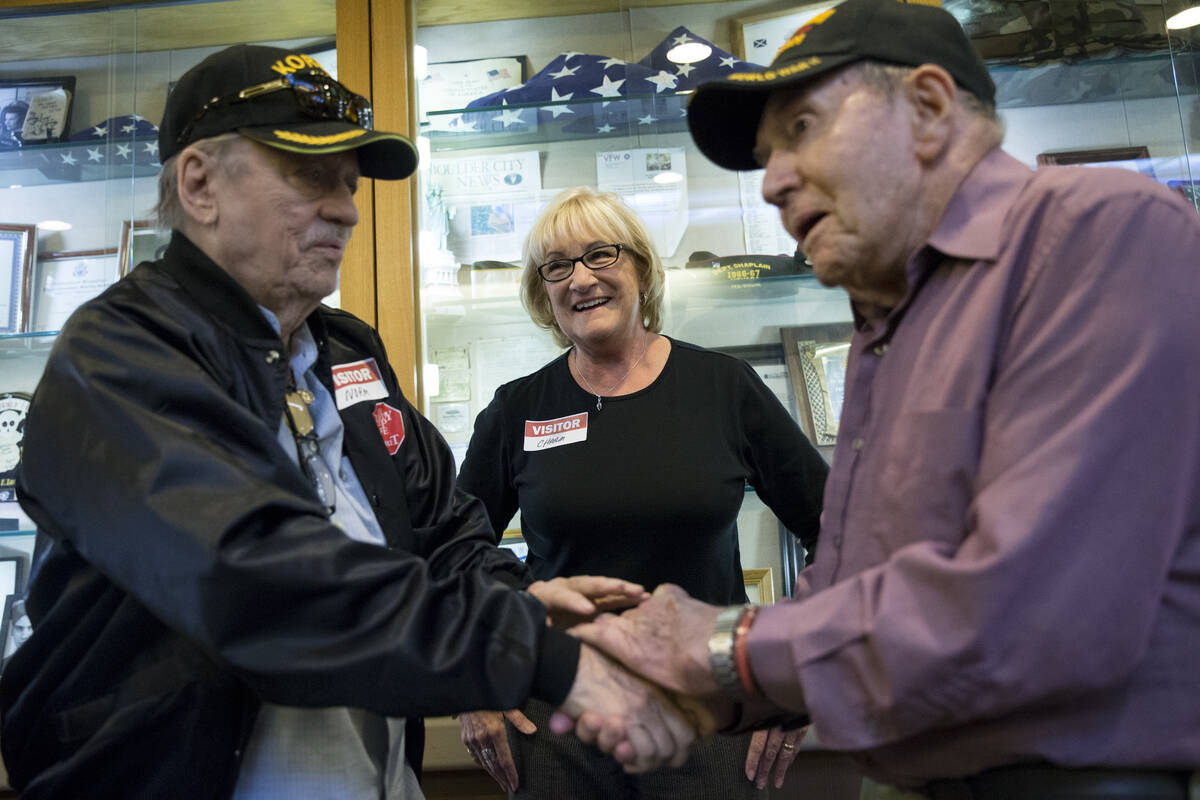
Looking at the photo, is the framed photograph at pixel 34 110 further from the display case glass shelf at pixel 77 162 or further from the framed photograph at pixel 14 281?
the framed photograph at pixel 14 281

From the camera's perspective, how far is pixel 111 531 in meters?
1.11

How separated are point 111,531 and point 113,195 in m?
1.89

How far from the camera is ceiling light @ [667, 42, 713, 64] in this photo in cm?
258

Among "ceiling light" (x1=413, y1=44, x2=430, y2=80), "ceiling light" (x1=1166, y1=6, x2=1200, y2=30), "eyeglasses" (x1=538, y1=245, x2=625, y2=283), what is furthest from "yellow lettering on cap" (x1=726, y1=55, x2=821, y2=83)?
"ceiling light" (x1=1166, y1=6, x2=1200, y2=30)

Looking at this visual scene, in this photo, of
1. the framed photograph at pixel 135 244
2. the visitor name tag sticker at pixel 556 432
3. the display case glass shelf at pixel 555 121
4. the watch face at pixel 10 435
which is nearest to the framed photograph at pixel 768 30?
the display case glass shelf at pixel 555 121

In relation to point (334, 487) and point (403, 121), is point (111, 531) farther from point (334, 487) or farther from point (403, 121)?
point (403, 121)

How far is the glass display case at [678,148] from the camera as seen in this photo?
2.48 m

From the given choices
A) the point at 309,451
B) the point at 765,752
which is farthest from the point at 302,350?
the point at 765,752

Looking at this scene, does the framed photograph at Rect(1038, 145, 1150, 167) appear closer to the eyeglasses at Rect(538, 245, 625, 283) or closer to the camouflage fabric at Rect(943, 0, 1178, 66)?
the camouflage fabric at Rect(943, 0, 1178, 66)

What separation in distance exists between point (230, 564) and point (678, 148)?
1914mm

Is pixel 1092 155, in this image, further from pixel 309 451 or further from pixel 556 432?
pixel 309 451

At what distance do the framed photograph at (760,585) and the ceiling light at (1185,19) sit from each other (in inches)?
68.0

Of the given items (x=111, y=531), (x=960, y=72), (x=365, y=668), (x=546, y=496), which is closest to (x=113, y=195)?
(x=546, y=496)

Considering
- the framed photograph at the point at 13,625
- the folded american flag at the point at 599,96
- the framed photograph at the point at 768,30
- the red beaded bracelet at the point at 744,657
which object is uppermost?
the framed photograph at the point at 768,30
